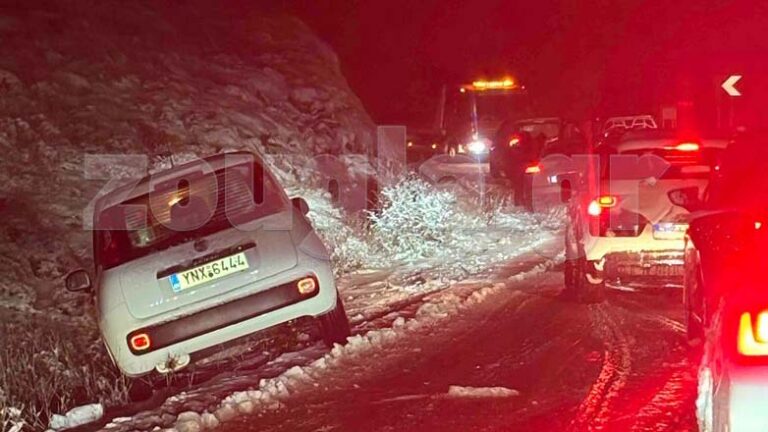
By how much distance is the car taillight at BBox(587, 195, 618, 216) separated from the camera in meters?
10.6

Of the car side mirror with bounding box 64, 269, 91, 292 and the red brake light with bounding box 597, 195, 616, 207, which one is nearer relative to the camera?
the car side mirror with bounding box 64, 269, 91, 292

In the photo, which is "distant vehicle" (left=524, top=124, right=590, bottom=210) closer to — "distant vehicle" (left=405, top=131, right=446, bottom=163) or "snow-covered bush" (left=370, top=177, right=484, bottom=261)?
"snow-covered bush" (left=370, top=177, right=484, bottom=261)

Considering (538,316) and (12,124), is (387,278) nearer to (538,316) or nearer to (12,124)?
(538,316)

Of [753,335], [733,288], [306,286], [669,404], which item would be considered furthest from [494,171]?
A: [753,335]

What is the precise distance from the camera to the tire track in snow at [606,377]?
251 inches

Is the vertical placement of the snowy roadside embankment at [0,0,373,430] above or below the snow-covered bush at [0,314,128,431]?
above

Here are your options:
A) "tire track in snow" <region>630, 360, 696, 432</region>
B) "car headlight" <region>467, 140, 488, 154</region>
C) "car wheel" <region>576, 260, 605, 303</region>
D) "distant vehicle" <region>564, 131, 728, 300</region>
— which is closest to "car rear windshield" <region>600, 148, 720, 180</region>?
"distant vehicle" <region>564, 131, 728, 300</region>

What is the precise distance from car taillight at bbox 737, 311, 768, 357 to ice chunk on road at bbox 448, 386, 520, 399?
9.91 feet

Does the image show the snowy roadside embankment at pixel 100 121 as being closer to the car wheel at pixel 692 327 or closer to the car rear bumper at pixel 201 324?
the car rear bumper at pixel 201 324

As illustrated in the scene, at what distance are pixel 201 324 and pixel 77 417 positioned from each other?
124 cm

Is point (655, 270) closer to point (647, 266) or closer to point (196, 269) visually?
point (647, 266)

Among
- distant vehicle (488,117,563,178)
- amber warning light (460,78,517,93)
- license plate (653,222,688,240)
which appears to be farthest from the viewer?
amber warning light (460,78,517,93)

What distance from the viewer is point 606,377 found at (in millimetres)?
7590

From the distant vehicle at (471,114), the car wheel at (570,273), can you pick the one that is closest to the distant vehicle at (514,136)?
the distant vehicle at (471,114)
